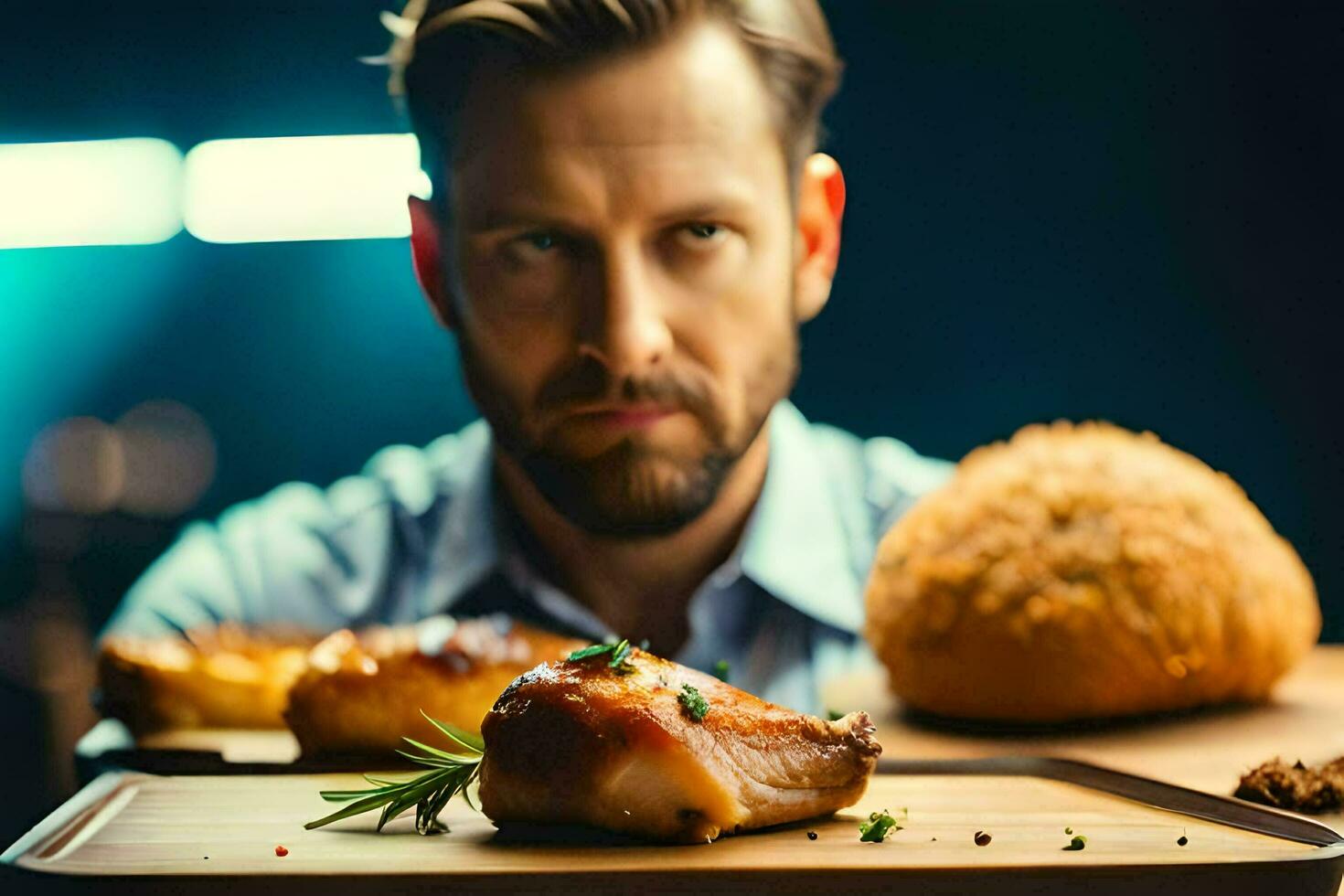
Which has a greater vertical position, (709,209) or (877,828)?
(709,209)

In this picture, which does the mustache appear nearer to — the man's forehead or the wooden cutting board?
the man's forehead

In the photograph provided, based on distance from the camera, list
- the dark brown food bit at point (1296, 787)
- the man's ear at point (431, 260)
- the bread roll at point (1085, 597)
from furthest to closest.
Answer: the man's ear at point (431, 260) < the bread roll at point (1085, 597) < the dark brown food bit at point (1296, 787)

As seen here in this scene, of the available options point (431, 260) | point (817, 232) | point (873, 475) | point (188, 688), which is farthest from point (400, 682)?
point (873, 475)

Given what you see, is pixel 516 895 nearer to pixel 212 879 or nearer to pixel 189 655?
pixel 212 879

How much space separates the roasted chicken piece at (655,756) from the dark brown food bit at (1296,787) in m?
0.33

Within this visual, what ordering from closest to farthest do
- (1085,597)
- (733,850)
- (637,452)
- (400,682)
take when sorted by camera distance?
(733,850), (400,682), (1085,597), (637,452)

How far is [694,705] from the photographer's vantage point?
35.3 inches

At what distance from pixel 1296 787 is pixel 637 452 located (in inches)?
39.9

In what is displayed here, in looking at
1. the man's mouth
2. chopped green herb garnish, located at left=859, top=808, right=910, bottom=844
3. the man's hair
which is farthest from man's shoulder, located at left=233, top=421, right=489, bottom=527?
chopped green herb garnish, located at left=859, top=808, right=910, bottom=844

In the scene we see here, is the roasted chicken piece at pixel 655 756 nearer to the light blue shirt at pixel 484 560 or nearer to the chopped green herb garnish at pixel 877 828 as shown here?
the chopped green herb garnish at pixel 877 828

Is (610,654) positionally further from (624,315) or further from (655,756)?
(624,315)

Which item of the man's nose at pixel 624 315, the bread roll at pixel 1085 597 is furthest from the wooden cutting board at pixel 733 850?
the man's nose at pixel 624 315

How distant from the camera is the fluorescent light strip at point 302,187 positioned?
6.31ft

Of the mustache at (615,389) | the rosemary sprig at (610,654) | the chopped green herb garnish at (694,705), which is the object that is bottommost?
the chopped green herb garnish at (694,705)
